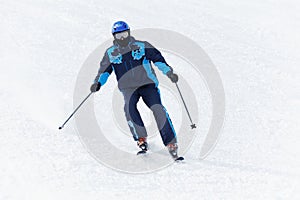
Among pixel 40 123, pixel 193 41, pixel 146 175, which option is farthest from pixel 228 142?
pixel 193 41

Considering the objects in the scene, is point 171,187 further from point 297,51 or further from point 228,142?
point 297,51

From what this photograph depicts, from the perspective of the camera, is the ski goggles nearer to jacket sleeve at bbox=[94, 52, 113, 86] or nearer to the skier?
the skier

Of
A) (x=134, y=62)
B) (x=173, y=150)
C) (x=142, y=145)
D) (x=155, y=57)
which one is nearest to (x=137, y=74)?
(x=134, y=62)

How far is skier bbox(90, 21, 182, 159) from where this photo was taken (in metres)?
6.19

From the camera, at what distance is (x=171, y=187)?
17.3ft

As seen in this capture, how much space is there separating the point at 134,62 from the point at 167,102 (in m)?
2.32

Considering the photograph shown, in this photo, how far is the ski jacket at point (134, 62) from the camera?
623cm

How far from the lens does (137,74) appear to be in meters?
6.25

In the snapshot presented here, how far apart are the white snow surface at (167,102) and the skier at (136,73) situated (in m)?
0.64

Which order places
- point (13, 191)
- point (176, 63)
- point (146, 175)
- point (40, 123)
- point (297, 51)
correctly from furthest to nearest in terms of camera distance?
point (297, 51), point (176, 63), point (40, 123), point (146, 175), point (13, 191)

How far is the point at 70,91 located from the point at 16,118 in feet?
6.32

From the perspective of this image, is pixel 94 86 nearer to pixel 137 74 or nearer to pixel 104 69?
pixel 104 69

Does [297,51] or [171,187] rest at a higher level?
[297,51]

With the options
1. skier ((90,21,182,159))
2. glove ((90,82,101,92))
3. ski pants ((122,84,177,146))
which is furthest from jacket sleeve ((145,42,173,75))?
glove ((90,82,101,92))
